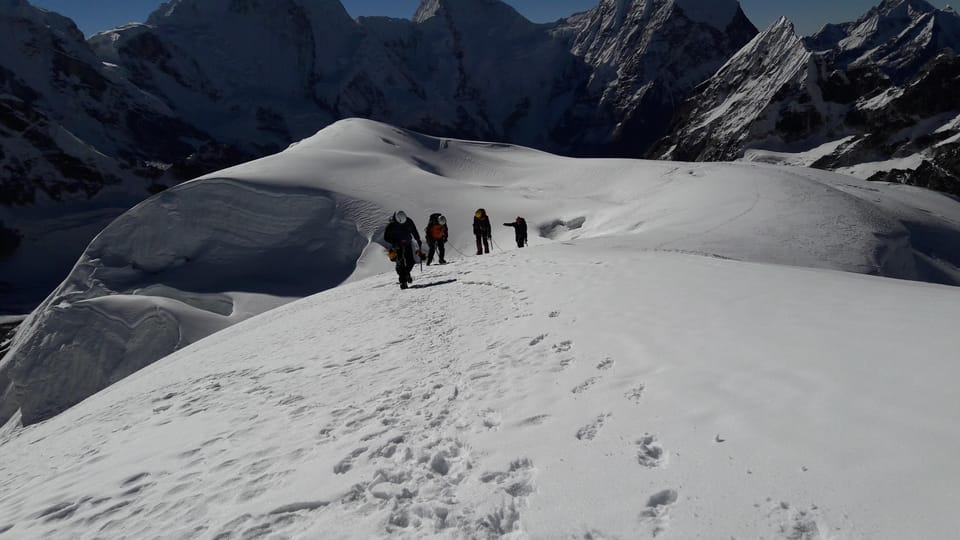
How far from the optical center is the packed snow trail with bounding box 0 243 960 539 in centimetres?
382

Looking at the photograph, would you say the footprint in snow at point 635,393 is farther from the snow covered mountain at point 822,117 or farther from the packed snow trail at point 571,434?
the snow covered mountain at point 822,117

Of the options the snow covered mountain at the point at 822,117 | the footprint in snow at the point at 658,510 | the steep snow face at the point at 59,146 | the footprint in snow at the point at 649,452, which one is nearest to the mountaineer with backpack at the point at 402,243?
the footprint in snow at the point at 649,452

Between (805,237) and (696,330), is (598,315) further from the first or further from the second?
(805,237)

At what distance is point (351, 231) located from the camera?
3950 cm

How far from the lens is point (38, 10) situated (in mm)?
166250

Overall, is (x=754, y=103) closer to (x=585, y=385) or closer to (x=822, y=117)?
(x=822, y=117)

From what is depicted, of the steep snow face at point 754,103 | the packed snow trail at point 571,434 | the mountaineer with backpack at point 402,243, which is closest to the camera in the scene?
the packed snow trail at point 571,434

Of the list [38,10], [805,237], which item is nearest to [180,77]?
[38,10]

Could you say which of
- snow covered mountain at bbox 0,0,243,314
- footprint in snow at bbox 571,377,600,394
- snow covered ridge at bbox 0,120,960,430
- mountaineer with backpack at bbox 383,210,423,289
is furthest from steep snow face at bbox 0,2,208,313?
footprint in snow at bbox 571,377,600,394

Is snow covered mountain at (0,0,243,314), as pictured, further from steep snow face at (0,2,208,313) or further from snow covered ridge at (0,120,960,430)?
snow covered ridge at (0,120,960,430)

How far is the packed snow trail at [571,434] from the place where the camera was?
382cm

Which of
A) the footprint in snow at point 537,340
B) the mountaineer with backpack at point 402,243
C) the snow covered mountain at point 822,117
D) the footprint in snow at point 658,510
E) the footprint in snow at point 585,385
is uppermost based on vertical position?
the snow covered mountain at point 822,117

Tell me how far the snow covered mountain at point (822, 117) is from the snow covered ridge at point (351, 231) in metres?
106

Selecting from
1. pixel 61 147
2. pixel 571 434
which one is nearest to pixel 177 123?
pixel 61 147
